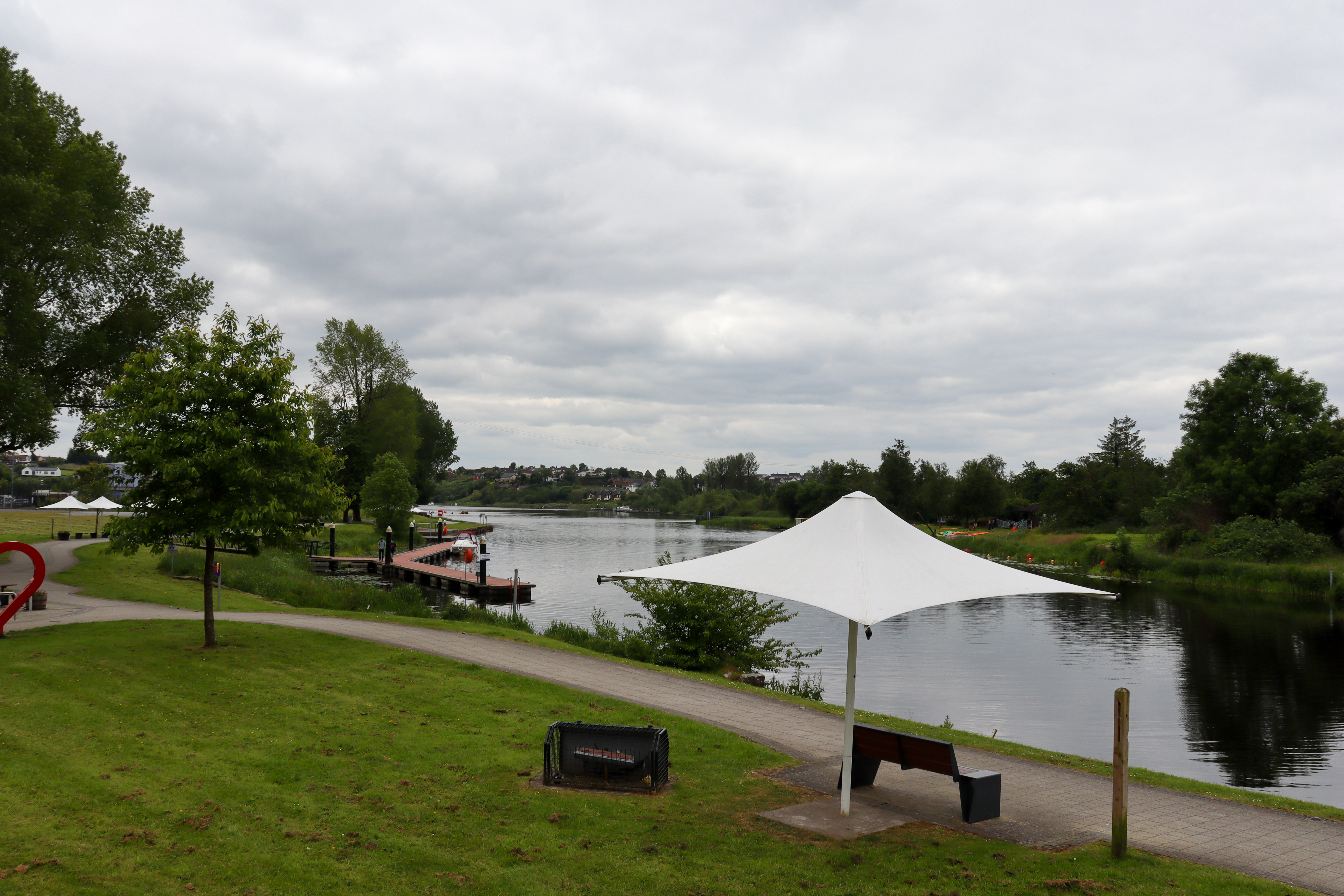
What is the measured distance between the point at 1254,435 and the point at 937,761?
5970 centimetres

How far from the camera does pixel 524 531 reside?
103375 mm

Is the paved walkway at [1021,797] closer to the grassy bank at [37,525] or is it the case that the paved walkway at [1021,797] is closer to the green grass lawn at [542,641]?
the green grass lawn at [542,641]

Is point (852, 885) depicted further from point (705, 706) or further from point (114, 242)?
point (114, 242)

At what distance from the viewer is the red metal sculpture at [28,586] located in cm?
1391

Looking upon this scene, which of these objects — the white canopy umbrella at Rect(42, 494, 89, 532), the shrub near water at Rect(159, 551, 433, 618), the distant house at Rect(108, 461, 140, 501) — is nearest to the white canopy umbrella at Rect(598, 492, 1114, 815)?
the distant house at Rect(108, 461, 140, 501)

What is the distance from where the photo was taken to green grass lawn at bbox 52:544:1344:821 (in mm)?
9438

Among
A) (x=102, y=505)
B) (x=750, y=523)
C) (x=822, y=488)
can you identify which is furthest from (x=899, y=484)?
(x=102, y=505)

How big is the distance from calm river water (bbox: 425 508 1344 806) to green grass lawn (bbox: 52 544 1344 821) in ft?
10.4

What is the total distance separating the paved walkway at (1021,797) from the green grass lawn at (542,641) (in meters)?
0.40

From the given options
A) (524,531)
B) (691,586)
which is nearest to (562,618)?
(691,586)

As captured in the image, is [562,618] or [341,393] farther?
[341,393]

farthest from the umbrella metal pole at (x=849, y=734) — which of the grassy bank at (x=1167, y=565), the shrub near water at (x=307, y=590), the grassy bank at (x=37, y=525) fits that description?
the grassy bank at (x=1167, y=565)

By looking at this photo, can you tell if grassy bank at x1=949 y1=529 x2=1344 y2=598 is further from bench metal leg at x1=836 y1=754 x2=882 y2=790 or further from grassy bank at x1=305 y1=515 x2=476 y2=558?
grassy bank at x1=305 y1=515 x2=476 y2=558

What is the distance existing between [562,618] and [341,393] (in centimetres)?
4218
